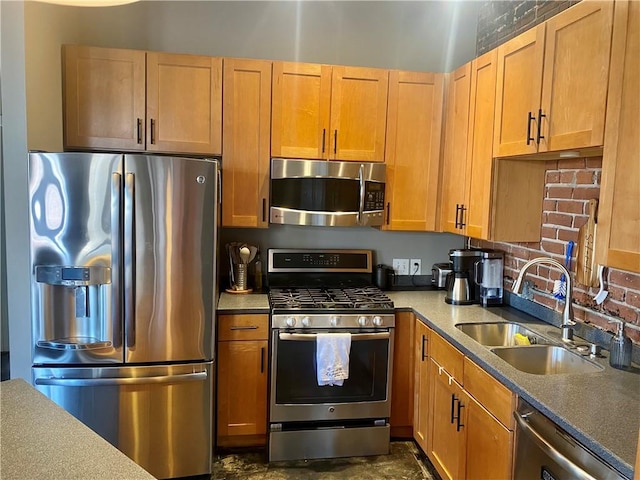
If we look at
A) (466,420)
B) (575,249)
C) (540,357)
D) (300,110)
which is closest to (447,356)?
(466,420)

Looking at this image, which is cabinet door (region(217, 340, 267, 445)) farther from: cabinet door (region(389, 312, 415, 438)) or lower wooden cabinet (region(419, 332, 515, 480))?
lower wooden cabinet (region(419, 332, 515, 480))

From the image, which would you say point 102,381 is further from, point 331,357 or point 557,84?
point 557,84

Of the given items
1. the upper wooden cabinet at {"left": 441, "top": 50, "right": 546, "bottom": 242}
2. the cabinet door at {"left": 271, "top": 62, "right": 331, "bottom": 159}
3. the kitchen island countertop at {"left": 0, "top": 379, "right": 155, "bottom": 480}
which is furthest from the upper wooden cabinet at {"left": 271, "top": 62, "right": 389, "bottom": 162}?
the kitchen island countertop at {"left": 0, "top": 379, "right": 155, "bottom": 480}

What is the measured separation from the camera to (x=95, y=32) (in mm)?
2949

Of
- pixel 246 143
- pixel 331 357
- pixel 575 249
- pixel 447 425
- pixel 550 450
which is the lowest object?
pixel 447 425

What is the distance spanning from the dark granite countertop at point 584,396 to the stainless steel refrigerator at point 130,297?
4.25 feet

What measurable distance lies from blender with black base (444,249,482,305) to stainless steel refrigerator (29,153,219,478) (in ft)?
4.60

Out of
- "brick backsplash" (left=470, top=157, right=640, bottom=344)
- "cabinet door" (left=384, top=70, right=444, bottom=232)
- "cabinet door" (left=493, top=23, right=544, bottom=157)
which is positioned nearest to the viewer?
"brick backsplash" (left=470, top=157, right=640, bottom=344)

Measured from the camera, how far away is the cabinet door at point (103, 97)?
2666 mm

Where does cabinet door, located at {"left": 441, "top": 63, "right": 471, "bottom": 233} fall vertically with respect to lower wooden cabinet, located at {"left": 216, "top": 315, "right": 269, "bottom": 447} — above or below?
above

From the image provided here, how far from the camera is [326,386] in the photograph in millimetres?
2719

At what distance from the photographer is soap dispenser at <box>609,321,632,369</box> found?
1.84m

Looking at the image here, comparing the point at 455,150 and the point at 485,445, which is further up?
the point at 455,150

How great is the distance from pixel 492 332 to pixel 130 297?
1840mm
